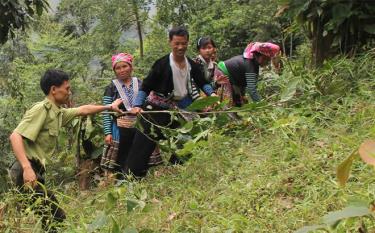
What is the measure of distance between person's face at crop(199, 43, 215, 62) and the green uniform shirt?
83.9 inches

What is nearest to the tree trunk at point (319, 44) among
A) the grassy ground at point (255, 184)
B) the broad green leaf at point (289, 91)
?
the grassy ground at point (255, 184)

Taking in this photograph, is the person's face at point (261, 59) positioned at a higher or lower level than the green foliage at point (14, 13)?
lower

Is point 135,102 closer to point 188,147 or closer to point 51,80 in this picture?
point 188,147

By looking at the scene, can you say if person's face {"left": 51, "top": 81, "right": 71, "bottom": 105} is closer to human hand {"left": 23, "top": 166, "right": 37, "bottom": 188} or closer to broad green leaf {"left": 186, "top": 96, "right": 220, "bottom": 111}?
human hand {"left": 23, "top": 166, "right": 37, "bottom": 188}

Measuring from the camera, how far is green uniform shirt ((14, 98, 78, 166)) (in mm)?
3285

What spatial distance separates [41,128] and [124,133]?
1368mm

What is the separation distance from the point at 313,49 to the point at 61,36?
1183 centimetres

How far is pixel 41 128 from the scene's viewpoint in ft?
11.0

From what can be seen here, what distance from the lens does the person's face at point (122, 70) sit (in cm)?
459

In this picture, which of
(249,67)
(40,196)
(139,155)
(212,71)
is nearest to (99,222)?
(40,196)

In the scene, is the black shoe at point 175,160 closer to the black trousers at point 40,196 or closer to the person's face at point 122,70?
the person's face at point 122,70

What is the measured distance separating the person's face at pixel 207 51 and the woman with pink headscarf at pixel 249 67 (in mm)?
142

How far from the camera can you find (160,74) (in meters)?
4.26

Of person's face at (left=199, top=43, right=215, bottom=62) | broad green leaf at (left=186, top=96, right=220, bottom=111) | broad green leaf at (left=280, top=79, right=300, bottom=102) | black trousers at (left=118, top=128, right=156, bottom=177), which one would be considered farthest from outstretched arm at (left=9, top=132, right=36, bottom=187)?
person's face at (left=199, top=43, right=215, bottom=62)
